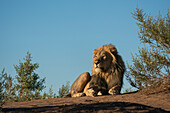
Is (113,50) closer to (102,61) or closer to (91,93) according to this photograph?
(102,61)

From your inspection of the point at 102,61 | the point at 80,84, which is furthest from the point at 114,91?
the point at 80,84

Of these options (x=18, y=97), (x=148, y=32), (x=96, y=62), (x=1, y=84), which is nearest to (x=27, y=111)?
(x=1, y=84)

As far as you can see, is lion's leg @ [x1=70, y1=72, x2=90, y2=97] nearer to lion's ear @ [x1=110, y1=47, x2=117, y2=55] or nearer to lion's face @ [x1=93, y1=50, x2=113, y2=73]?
lion's face @ [x1=93, y1=50, x2=113, y2=73]

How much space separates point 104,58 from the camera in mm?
10586

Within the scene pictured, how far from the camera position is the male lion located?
10420 mm

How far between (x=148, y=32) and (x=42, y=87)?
9.07 metres

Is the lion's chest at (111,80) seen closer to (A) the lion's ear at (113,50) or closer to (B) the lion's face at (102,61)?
(B) the lion's face at (102,61)

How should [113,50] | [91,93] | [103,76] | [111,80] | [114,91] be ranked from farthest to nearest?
[113,50] < [103,76] < [111,80] < [114,91] < [91,93]

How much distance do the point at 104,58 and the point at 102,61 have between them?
0.17 metres

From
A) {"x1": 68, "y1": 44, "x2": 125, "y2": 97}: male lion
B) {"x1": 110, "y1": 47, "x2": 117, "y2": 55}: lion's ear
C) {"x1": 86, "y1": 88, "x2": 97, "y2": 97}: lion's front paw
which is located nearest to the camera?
{"x1": 86, "y1": 88, "x2": 97, "y2": 97}: lion's front paw

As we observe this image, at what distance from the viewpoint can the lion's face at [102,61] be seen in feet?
34.2

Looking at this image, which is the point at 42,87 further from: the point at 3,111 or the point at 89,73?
the point at 3,111

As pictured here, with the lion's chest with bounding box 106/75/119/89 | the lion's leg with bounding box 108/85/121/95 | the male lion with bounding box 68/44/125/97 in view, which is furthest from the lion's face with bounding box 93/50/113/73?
the lion's leg with bounding box 108/85/121/95

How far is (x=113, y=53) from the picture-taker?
11062 mm
